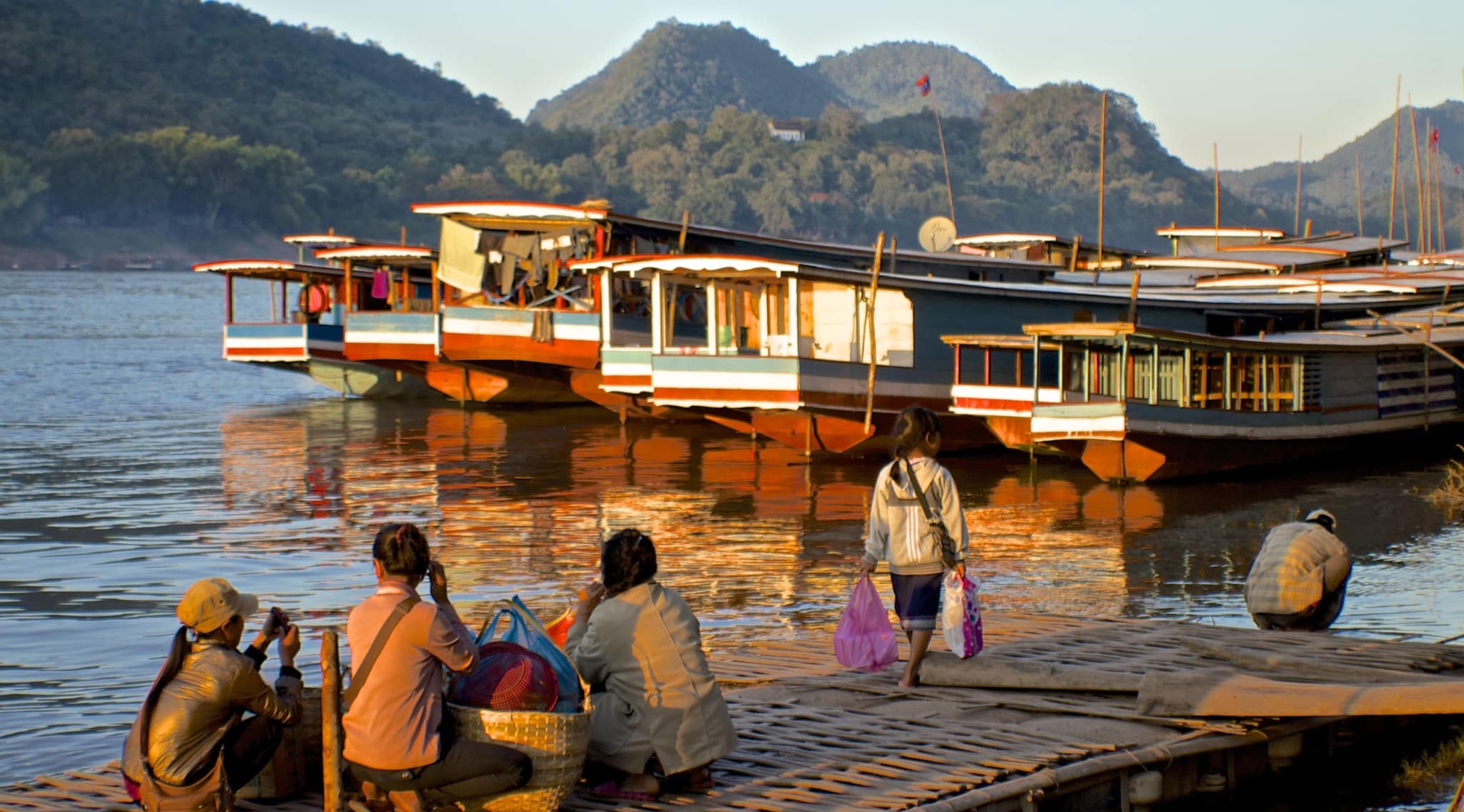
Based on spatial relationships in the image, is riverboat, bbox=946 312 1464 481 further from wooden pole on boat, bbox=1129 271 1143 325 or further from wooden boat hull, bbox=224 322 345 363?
wooden boat hull, bbox=224 322 345 363

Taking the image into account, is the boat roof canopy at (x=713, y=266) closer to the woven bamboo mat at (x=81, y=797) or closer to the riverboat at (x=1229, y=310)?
the riverboat at (x=1229, y=310)

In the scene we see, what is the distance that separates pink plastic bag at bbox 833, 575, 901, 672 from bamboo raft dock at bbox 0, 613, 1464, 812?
0.13m

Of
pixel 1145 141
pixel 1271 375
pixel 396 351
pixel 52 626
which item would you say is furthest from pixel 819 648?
pixel 1145 141

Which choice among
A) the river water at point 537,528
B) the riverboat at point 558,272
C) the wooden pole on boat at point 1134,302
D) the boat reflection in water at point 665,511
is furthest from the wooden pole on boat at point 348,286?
the wooden pole on boat at point 1134,302

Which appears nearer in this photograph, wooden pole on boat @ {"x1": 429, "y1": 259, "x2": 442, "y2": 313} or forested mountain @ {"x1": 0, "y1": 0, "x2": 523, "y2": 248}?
wooden pole on boat @ {"x1": 429, "y1": 259, "x2": 442, "y2": 313}

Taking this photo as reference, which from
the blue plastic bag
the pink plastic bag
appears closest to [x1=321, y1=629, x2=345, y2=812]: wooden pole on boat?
the blue plastic bag

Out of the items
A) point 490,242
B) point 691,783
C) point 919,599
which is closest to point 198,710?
point 691,783

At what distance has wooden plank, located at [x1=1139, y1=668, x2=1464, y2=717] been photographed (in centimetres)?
666

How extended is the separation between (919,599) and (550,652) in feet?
7.53

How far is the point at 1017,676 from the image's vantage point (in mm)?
7387

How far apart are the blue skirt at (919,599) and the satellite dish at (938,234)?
2515 cm

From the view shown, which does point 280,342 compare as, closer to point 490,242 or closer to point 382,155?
point 490,242

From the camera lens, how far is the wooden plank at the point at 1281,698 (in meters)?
6.66

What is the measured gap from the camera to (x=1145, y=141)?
19712 centimetres
